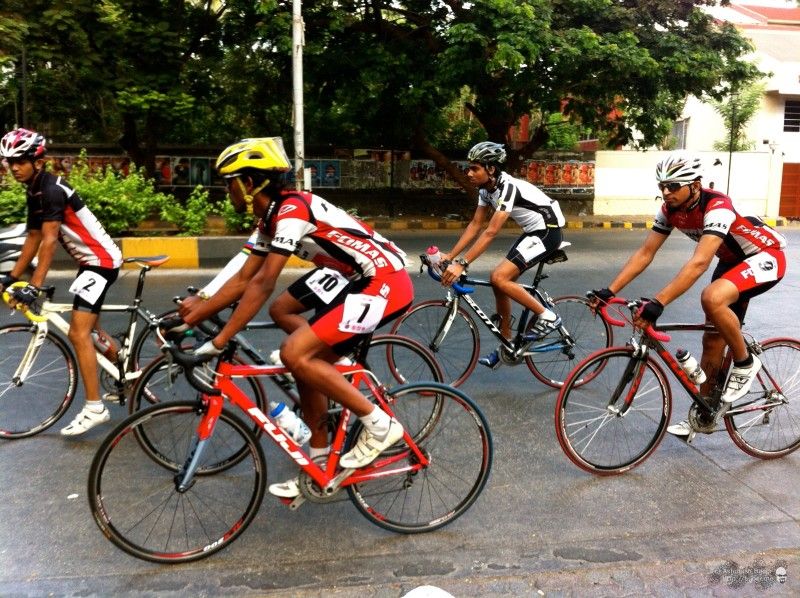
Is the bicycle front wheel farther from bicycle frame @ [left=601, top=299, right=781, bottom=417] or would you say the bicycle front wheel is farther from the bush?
the bush

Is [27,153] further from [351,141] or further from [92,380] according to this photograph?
[351,141]

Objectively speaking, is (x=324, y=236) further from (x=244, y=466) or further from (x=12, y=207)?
(x=12, y=207)

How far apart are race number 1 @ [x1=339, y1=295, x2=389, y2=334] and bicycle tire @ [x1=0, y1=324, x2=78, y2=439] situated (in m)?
2.34

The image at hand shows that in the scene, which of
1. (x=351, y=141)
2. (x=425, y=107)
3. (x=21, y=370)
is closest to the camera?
(x=21, y=370)

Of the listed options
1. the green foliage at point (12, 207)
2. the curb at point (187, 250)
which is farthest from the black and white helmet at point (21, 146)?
the green foliage at point (12, 207)

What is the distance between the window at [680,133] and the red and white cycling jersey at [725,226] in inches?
1144

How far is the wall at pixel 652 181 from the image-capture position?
80.8 ft

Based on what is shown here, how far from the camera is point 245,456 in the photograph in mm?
3695

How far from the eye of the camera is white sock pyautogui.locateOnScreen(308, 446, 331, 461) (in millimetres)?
3494

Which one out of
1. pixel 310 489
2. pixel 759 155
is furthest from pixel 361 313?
pixel 759 155

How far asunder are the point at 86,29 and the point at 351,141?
335 inches

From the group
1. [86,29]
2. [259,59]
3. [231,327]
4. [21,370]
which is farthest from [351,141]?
[231,327]

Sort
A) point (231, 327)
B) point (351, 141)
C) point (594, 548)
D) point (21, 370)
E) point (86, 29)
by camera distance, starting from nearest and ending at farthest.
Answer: point (231, 327)
point (594, 548)
point (21, 370)
point (86, 29)
point (351, 141)


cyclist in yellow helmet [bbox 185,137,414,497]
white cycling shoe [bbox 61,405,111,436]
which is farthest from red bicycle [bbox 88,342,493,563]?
white cycling shoe [bbox 61,405,111,436]
